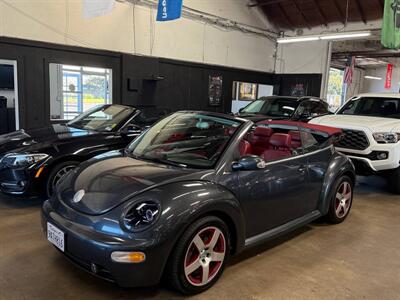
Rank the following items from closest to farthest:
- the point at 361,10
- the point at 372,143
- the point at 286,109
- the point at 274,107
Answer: the point at 372,143 → the point at 286,109 → the point at 274,107 → the point at 361,10

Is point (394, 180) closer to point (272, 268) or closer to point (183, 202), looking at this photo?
point (272, 268)

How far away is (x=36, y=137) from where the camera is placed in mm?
4543

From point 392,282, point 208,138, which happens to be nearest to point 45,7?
point 208,138

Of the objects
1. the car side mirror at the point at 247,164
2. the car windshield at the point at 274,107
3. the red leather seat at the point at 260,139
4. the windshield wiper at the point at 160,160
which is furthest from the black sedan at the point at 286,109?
the car side mirror at the point at 247,164

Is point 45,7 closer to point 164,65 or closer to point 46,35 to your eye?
point 46,35

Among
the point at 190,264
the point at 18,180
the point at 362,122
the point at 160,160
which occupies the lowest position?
the point at 190,264

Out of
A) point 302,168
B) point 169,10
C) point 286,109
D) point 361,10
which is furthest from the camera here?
point 361,10

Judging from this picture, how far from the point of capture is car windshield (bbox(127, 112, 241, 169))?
9.70 ft

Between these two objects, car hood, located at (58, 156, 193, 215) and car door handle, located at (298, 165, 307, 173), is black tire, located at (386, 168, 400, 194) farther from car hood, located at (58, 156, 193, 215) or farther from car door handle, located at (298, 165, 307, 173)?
car hood, located at (58, 156, 193, 215)

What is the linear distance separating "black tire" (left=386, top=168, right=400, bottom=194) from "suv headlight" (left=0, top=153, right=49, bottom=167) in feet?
16.5

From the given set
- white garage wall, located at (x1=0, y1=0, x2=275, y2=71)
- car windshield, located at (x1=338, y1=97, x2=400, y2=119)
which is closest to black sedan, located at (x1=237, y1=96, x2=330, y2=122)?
car windshield, located at (x1=338, y1=97, x2=400, y2=119)

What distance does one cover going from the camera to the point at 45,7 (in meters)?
Answer: 7.59

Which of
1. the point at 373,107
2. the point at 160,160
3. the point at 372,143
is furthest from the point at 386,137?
the point at 160,160

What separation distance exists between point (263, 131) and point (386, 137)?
2.42 metres
